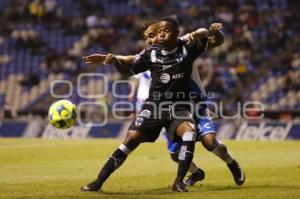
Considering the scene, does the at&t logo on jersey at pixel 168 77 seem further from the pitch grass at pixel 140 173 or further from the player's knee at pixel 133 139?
the pitch grass at pixel 140 173

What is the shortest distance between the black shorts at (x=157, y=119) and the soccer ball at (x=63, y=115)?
2.17 meters

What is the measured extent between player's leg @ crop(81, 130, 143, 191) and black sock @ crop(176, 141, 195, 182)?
2.08 feet

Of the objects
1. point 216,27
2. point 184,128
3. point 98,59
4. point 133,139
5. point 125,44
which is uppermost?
point 216,27

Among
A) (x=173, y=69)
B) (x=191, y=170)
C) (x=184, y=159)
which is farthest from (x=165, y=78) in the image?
(x=191, y=170)

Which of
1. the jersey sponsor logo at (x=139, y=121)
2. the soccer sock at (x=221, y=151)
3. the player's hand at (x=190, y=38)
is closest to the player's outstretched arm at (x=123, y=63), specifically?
the jersey sponsor logo at (x=139, y=121)

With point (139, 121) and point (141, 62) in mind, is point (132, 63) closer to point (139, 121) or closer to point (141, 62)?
point (141, 62)

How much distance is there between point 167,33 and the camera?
10.4 metres

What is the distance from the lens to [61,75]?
114 feet

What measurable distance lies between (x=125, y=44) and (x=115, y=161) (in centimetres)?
2547

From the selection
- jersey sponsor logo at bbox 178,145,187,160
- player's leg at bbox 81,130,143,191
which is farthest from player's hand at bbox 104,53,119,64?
jersey sponsor logo at bbox 178,145,187,160

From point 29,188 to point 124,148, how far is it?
1663 mm

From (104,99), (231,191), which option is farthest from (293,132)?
(231,191)

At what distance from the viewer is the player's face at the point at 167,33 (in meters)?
10.3

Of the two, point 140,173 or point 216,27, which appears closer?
point 216,27
